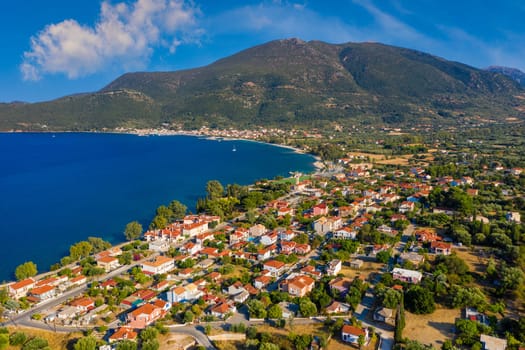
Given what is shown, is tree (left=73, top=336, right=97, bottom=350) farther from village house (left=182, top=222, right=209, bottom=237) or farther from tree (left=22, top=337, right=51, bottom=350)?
village house (left=182, top=222, right=209, bottom=237)

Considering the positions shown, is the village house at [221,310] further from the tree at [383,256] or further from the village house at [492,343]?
the village house at [492,343]

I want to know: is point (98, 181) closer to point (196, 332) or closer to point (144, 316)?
point (144, 316)

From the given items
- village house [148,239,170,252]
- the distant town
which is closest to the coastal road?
the distant town

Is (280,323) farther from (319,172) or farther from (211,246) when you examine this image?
(319,172)

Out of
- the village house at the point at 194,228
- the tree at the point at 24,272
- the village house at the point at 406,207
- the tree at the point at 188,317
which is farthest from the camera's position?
the village house at the point at 406,207

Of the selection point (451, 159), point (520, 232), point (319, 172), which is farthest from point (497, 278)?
point (451, 159)

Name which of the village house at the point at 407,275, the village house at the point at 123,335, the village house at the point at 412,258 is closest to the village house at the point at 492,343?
the village house at the point at 407,275
